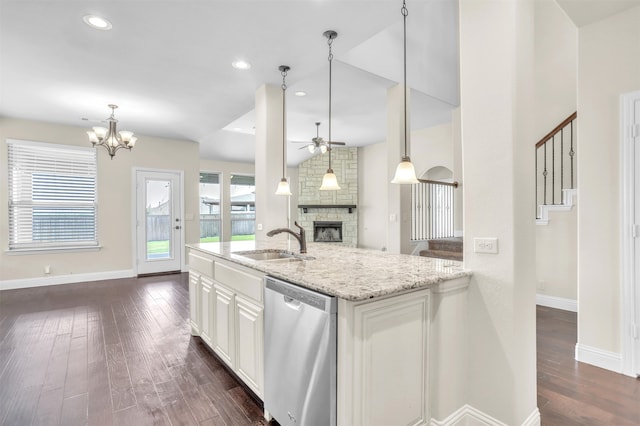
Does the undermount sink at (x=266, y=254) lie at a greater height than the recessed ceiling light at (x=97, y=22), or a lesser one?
lesser

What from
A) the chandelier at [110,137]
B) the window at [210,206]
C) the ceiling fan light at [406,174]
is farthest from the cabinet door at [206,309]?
the window at [210,206]

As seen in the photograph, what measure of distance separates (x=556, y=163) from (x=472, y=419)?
401cm

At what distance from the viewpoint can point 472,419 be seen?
1836 millimetres

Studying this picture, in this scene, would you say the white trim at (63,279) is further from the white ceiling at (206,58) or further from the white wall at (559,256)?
the white wall at (559,256)

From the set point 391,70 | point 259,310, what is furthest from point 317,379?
point 391,70

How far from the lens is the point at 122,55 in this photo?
10.4ft

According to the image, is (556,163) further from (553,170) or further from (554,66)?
(554,66)

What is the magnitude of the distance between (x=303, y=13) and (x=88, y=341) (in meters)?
3.64

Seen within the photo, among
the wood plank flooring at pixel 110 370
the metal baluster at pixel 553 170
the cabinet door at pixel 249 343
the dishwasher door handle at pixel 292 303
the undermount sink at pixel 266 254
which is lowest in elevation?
the wood plank flooring at pixel 110 370

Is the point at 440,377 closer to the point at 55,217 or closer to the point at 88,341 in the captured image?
the point at 88,341

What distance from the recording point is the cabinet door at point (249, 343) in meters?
1.97

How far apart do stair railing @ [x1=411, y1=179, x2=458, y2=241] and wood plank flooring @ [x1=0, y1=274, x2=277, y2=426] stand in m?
4.82

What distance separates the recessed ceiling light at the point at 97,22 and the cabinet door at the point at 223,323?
236 centimetres

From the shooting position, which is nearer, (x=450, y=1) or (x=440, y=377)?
(x=440, y=377)
